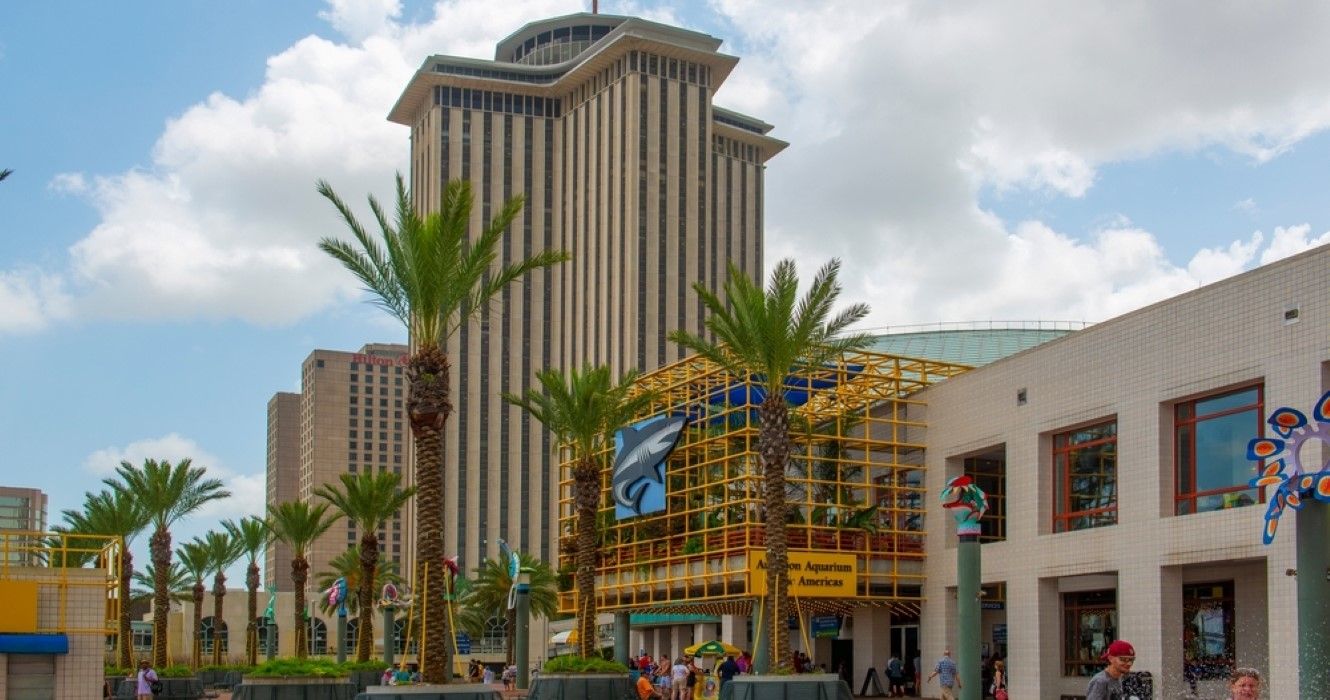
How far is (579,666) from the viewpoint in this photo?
128ft

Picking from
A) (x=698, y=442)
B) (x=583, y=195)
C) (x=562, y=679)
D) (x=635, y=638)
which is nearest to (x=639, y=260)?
(x=583, y=195)

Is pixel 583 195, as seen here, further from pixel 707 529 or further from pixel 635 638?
pixel 707 529

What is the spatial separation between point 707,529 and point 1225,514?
60.8 feet

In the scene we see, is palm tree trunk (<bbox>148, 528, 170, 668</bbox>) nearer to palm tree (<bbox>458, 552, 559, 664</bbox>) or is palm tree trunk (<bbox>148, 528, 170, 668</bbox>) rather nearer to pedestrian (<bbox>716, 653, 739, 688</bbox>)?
palm tree (<bbox>458, 552, 559, 664</bbox>)

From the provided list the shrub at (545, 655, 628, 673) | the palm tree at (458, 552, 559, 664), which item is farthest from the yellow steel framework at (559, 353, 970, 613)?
the palm tree at (458, 552, 559, 664)

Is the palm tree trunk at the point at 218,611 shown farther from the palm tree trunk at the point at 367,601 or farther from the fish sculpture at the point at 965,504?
the fish sculpture at the point at 965,504

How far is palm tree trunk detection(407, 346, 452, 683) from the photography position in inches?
1197

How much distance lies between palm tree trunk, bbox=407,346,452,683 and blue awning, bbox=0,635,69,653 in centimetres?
687

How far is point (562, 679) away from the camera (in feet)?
124

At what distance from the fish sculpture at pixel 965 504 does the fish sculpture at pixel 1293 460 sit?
18.0ft

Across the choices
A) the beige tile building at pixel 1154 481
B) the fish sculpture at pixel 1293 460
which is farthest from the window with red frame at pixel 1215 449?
the fish sculpture at pixel 1293 460

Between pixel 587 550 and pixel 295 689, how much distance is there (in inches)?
424

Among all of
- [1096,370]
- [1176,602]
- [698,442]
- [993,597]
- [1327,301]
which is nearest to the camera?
[1327,301]

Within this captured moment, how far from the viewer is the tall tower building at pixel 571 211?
132875mm
